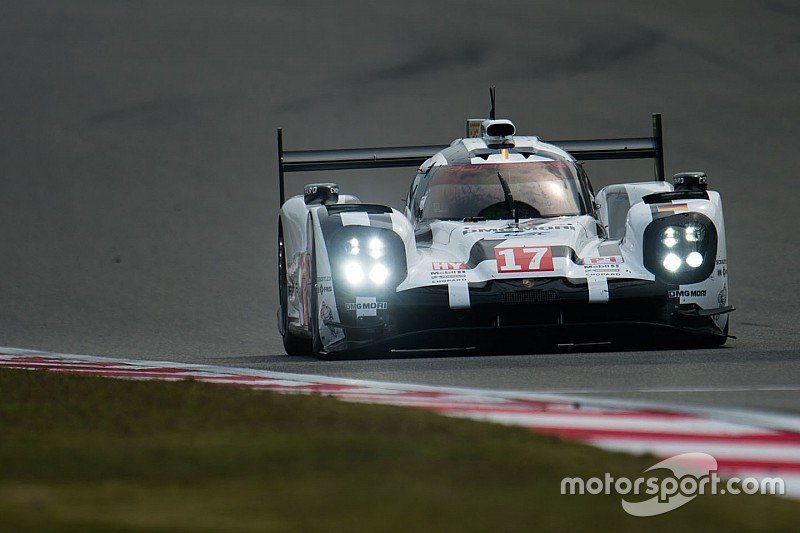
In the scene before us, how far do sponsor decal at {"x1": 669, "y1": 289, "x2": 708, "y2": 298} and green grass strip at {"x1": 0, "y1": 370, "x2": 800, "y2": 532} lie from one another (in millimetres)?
3897

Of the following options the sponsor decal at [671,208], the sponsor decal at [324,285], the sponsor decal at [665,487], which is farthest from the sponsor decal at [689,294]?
the sponsor decal at [665,487]

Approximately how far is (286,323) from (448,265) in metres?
1.89

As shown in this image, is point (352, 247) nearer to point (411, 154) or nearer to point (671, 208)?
point (671, 208)

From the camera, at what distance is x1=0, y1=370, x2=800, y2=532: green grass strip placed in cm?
295

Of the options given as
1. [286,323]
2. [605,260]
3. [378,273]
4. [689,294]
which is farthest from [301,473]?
[286,323]

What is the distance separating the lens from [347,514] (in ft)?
9.83

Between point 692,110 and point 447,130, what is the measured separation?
183 inches

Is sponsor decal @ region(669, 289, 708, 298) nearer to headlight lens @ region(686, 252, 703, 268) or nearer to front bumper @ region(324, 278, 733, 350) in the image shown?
front bumper @ region(324, 278, 733, 350)

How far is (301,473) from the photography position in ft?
11.6

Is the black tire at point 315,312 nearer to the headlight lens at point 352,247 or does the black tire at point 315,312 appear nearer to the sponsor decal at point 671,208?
the headlight lens at point 352,247

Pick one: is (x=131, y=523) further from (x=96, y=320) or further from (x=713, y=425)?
(x=96, y=320)

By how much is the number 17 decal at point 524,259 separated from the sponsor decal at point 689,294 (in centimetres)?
77

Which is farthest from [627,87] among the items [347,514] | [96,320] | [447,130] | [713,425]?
[347,514]

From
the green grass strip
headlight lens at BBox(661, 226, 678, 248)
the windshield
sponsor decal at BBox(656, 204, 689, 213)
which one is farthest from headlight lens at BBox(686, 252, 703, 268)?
the green grass strip
